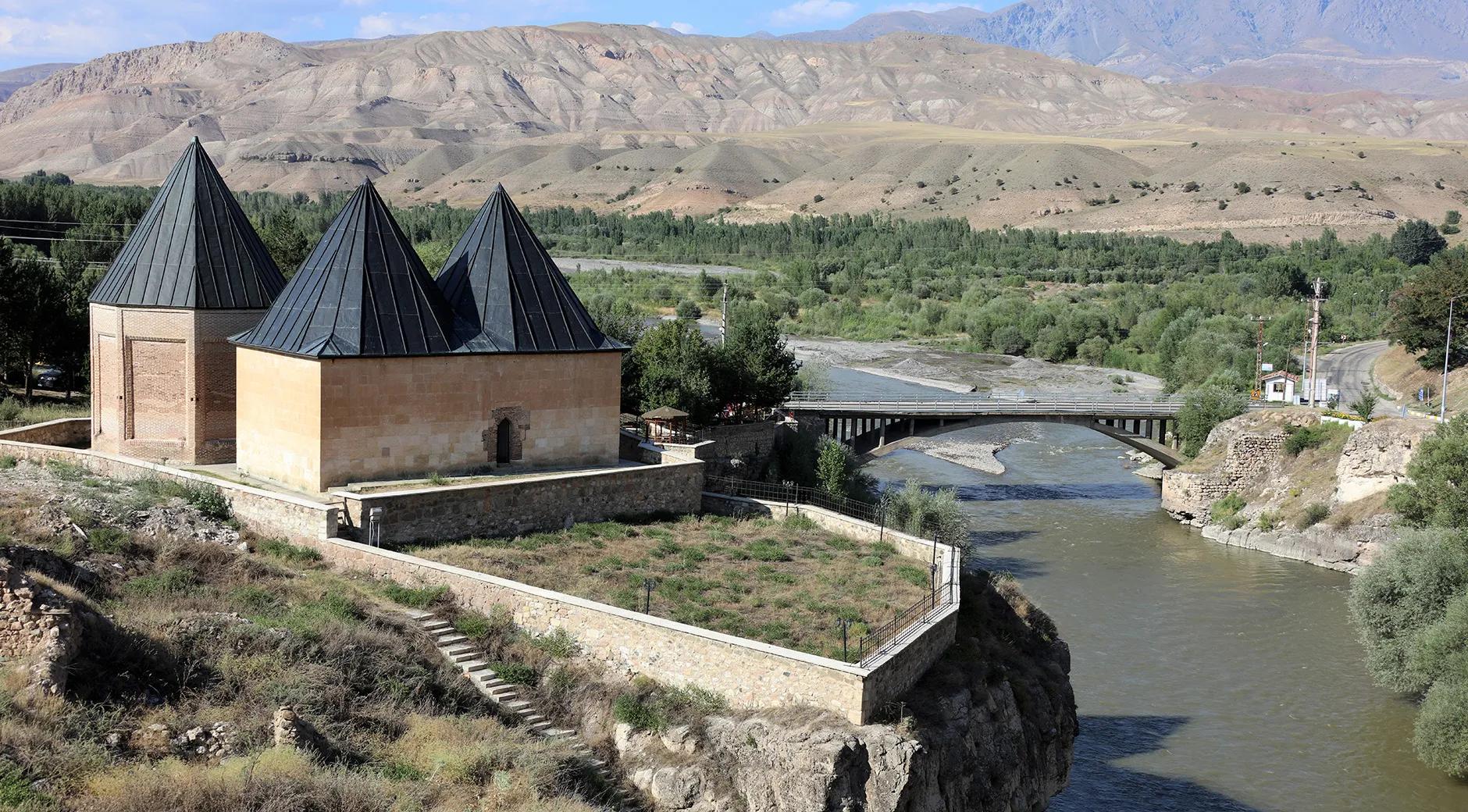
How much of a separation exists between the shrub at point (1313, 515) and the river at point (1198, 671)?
163cm

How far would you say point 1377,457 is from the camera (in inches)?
1566

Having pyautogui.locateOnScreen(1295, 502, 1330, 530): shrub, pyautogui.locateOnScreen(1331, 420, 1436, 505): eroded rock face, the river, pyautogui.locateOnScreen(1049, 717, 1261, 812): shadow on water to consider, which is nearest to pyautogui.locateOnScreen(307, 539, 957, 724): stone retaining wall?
pyautogui.locateOnScreen(1049, 717, 1261, 812): shadow on water

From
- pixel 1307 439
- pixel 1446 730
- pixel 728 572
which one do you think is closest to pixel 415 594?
pixel 728 572

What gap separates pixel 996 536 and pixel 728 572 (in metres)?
20.4

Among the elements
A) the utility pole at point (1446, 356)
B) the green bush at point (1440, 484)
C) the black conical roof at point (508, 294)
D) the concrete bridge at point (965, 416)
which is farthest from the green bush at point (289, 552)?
the utility pole at point (1446, 356)

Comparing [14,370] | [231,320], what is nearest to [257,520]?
[231,320]

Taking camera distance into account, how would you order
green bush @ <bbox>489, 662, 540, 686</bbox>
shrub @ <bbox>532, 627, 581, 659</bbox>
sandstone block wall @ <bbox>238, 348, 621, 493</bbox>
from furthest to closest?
sandstone block wall @ <bbox>238, 348, 621, 493</bbox> → shrub @ <bbox>532, 627, 581, 659</bbox> → green bush @ <bbox>489, 662, 540, 686</bbox>

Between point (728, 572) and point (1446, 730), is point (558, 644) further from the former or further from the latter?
point (1446, 730)

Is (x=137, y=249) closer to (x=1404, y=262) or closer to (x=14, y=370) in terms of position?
(x=14, y=370)

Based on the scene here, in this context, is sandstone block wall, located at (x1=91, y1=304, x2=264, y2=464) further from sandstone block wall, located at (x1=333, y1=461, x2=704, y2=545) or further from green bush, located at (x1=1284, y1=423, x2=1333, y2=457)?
green bush, located at (x1=1284, y1=423, x2=1333, y2=457)

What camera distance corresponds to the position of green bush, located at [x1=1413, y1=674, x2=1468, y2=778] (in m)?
24.5

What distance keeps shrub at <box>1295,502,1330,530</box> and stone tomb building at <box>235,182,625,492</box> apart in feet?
77.8

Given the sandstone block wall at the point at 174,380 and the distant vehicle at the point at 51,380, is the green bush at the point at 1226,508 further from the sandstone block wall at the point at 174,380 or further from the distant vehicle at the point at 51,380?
the distant vehicle at the point at 51,380

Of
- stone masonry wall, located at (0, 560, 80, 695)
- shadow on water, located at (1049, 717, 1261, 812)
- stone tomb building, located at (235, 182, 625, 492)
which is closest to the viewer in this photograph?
stone masonry wall, located at (0, 560, 80, 695)
